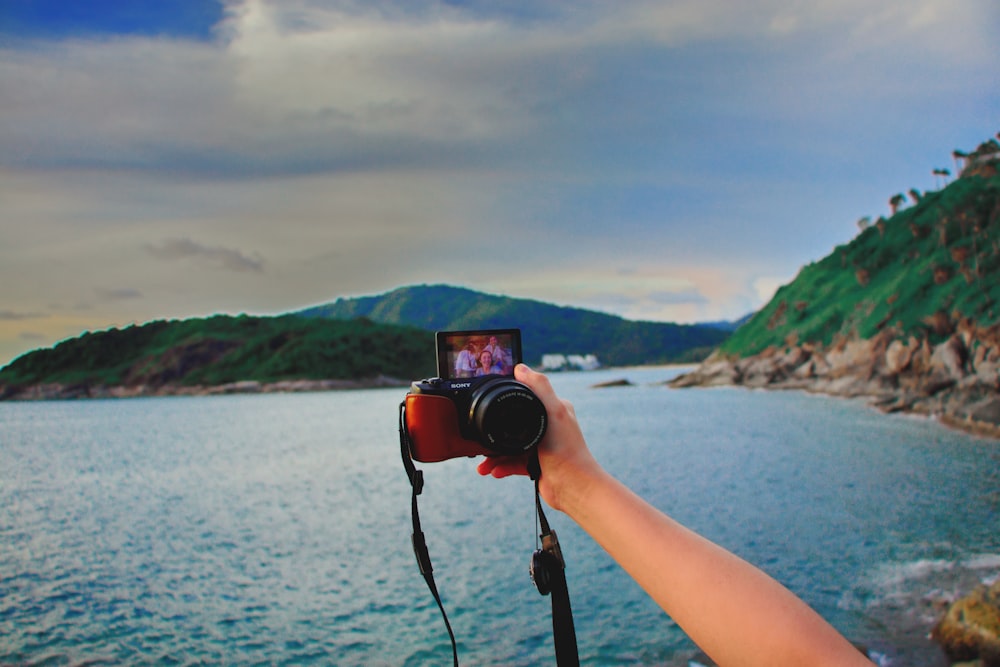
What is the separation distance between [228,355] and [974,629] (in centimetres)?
13477

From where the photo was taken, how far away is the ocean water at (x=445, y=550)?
1145 centimetres

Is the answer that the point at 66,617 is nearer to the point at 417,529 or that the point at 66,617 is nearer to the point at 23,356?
the point at 417,529

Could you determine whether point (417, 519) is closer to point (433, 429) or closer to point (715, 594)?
point (433, 429)

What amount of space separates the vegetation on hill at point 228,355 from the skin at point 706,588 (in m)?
120

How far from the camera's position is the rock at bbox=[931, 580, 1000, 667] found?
8148 mm

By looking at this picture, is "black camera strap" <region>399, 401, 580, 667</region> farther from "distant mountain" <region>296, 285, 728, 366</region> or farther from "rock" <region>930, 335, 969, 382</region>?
"distant mountain" <region>296, 285, 728, 366</region>

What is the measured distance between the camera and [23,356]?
445 feet

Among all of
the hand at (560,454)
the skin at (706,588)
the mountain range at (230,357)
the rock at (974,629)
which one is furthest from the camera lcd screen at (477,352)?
the mountain range at (230,357)

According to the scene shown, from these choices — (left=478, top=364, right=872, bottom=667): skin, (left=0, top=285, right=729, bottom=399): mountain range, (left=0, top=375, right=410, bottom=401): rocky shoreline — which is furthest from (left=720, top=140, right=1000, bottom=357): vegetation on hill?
(left=0, top=375, right=410, bottom=401): rocky shoreline

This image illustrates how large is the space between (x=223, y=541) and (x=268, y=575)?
15.6 ft

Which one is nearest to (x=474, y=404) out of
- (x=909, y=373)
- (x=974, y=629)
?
(x=974, y=629)

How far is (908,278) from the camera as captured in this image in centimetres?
7062

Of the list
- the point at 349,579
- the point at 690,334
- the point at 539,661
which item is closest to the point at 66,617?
the point at 349,579

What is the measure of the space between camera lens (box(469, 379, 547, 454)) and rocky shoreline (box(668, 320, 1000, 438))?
34730mm
